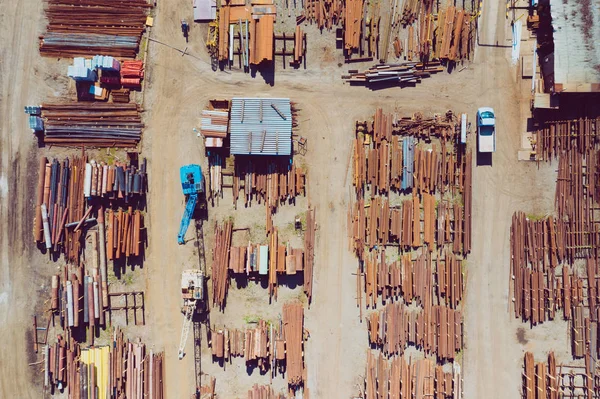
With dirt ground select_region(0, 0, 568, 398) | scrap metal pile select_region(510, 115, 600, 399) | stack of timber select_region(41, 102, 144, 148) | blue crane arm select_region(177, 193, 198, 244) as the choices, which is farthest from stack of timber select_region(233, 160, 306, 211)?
scrap metal pile select_region(510, 115, 600, 399)

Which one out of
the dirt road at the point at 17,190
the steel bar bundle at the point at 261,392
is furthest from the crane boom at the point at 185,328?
the dirt road at the point at 17,190

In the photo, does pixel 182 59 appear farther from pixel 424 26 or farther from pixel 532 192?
pixel 532 192

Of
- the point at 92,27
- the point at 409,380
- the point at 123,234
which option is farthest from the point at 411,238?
the point at 92,27

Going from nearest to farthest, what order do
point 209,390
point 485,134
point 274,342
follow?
point 485,134 → point 274,342 → point 209,390

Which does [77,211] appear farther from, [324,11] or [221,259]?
[324,11]

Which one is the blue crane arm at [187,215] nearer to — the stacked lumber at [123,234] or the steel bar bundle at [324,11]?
the stacked lumber at [123,234]

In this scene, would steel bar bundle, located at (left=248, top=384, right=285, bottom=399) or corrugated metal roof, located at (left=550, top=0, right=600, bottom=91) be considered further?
steel bar bundle, located at (left=248, top=384, right=285, bottom=399)

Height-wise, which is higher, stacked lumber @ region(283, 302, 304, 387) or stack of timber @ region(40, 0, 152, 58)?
stack of timber @ region(40, 0, 152, 58)

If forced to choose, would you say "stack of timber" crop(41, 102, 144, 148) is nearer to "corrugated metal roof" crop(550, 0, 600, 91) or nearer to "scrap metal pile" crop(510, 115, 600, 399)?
"scrap metal pile" crop(510, 115, 600, 399)
